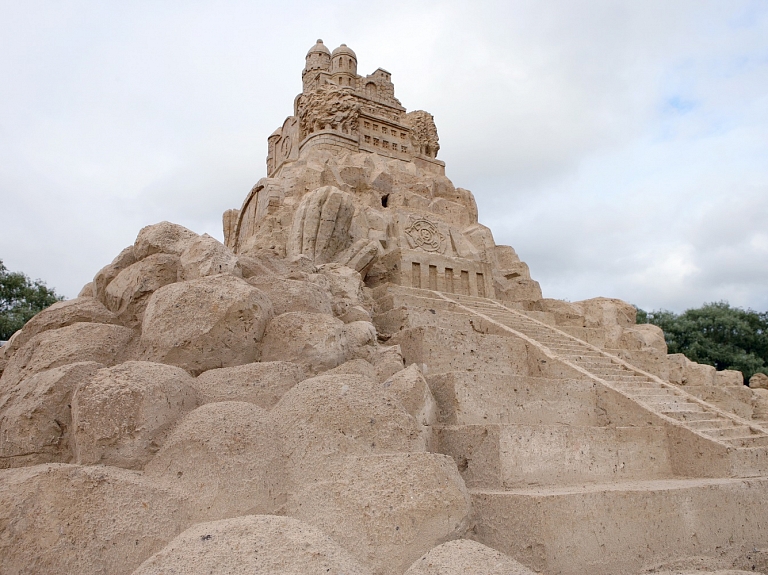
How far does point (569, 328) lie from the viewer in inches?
387

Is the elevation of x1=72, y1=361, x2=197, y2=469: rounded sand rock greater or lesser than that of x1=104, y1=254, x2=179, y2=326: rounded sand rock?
lesser

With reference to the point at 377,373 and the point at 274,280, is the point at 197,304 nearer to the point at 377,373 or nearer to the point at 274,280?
the point at 274,280

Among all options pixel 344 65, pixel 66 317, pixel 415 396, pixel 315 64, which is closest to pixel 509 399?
pixel 415 396

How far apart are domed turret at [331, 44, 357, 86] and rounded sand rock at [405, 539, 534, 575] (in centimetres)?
1887

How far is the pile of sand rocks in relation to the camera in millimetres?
2795

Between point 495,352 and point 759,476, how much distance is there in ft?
8.90

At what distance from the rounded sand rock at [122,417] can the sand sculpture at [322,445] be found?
1cm

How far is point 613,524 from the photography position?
391cm

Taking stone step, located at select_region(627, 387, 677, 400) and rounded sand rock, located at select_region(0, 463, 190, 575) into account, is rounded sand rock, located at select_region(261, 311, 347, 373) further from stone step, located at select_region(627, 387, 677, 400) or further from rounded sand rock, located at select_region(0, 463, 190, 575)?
stone step, located at select_region(627, 387, 677, 400)

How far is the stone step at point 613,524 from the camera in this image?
3619mm

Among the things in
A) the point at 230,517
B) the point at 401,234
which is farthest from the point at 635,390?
the point at 401,234

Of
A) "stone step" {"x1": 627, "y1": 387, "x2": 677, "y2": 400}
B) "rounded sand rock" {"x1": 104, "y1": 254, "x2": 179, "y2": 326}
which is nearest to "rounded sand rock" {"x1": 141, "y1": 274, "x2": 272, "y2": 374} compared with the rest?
"rounded sand rock" {"x1": 104, "y1": 254, "x2": 179, "y2": 326}

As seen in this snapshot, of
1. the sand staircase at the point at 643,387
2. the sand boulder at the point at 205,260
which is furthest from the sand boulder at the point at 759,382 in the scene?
the sand boulder at the point at 205,260

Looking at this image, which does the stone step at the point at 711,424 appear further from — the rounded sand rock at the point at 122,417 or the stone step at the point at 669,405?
the rounded sand rock at the point at 122,417
